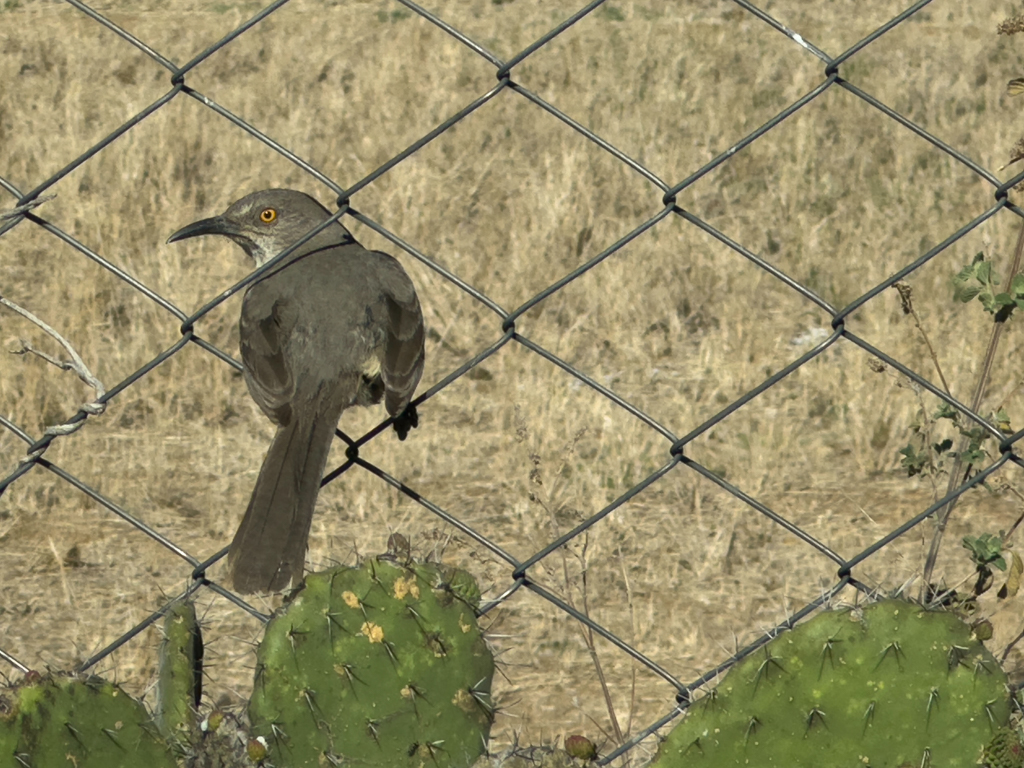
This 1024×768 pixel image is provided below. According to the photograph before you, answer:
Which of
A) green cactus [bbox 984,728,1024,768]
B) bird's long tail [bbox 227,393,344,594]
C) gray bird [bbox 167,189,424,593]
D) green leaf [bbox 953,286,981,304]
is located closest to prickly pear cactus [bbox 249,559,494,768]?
bird's long tail [bbox 227,393,344,594]

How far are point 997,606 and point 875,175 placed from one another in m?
4.00

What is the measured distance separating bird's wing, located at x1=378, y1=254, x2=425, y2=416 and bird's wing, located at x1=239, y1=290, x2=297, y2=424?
0.79 ft

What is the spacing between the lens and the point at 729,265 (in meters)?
8.60

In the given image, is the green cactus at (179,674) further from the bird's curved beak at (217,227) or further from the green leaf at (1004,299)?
the bird's curved beak at (217,227)

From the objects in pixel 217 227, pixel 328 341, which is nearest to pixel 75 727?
pixel 328 341

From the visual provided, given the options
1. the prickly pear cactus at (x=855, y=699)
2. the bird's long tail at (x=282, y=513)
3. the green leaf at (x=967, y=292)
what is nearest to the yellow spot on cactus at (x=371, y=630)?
the prickly pear cactus at (x=855, y=699)

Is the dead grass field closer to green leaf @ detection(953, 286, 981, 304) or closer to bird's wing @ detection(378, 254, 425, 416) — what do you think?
bird's wing @ detection(378, 254, 425, 416)

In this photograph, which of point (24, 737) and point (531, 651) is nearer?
point (24, 737)

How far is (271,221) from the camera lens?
16.9 ft

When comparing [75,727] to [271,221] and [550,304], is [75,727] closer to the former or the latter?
[271,221]

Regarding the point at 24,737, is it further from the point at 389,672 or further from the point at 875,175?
the point at 875,175

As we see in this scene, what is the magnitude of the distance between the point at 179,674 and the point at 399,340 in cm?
169

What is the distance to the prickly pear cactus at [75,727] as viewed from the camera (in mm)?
2572

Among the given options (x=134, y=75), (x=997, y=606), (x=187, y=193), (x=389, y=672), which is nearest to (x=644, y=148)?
(x=187, y=193)
